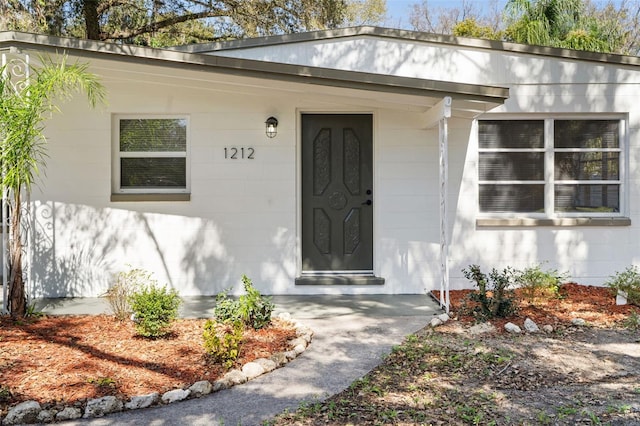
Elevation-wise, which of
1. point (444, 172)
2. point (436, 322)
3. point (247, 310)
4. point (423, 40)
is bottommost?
point (436, 322)

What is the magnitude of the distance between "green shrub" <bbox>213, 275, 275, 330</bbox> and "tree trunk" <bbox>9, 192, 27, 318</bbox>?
6.86 ft

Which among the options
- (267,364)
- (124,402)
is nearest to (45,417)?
(124,402)

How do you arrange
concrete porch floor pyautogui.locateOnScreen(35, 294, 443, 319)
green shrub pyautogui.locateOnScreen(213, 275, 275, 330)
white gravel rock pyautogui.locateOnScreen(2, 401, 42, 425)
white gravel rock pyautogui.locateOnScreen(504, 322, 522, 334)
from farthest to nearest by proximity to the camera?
concrete porch floor pyautogui.locateOnScreen(35, 294, 443, 319), white gravel rock pyautogui.locateOnScreen(504, 322, 522, 334), green shrub pyautogui.locateOnScreen(213, 275, 275, 330), white gravel rock pyautogui.locateOnScreen(2, 401, 42, 425)

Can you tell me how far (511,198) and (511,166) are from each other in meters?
0.44

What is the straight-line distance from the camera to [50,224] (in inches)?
263

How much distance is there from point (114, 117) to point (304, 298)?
3.46 meters

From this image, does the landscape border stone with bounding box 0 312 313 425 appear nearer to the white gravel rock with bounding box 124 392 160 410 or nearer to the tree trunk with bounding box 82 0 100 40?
the white gravel rock with bounding box 124 392 160 410

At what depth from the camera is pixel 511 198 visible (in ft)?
23.1

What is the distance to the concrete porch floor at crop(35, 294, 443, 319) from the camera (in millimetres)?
5766

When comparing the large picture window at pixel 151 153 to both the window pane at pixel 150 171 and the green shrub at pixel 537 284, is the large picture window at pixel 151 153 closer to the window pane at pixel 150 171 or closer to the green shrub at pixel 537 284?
the window pane at pixel 150 171

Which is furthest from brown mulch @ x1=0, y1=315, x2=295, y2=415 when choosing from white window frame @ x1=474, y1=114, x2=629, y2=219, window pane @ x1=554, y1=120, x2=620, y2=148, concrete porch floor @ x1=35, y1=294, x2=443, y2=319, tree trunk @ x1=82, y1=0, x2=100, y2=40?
tree trunk @ x1=82, y1=0, x2=100, y2=40

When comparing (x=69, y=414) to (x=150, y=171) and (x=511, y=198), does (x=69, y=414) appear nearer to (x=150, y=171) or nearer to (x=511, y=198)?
(x=150, y=171)

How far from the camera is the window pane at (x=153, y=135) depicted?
6891 millimetres

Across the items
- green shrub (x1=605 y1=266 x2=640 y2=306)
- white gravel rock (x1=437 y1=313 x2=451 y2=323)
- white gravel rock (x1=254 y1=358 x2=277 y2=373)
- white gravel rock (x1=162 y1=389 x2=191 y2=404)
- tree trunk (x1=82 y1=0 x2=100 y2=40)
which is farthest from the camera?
tree trunk (x1=82 y1=0 x2=100 y2=40)
